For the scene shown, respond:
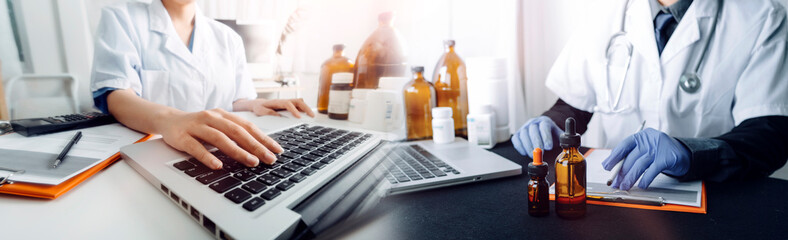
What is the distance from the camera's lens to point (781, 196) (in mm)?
494

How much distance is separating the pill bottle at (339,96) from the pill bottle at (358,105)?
2 cm

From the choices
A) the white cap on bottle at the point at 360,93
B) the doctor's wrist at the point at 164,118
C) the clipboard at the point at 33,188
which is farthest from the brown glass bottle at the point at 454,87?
the clipboard at the point at 33,188

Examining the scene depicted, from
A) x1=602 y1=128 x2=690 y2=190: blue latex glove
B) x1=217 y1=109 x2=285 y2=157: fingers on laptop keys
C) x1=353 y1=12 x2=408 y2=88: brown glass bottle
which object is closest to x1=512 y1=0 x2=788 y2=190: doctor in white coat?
x1=602 y1=128 x2=690 y2=190: blue latex glove

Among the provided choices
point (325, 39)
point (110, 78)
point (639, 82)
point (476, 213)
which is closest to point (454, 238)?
point (476, 213)

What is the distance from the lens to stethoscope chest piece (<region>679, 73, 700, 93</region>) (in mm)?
900

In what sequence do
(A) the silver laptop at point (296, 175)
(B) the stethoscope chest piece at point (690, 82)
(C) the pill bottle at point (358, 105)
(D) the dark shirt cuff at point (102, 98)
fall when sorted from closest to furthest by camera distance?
(A) the silver laptop at point (296, 175) → (D) the dark shirt cuff at point (102, 98) → (C) the pill bottle at point (358, 105) → (B) the stethoscope chest piece at point (690, 82)

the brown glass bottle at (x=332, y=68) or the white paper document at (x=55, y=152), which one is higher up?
the brown glass bottle at (x=332, y=68)

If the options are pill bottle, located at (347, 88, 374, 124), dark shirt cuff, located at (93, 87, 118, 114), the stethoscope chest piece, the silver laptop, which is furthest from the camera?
the stethoscope chest piece

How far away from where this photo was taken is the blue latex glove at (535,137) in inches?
30.1

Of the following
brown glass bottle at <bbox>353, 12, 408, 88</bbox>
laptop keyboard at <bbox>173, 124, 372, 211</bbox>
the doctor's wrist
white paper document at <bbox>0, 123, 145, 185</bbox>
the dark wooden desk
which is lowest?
the dark wooden desk

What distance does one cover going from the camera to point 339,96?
677 millimetres

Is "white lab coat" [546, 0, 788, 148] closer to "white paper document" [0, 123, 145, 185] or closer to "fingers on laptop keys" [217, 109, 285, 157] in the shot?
"fingers on laptop keys" [217, 109, 285, 157]

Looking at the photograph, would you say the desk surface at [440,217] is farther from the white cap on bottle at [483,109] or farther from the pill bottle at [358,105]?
the white cap on bottle at [483,109]

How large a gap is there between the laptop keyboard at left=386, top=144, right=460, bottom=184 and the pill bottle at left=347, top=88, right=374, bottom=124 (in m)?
0.08
